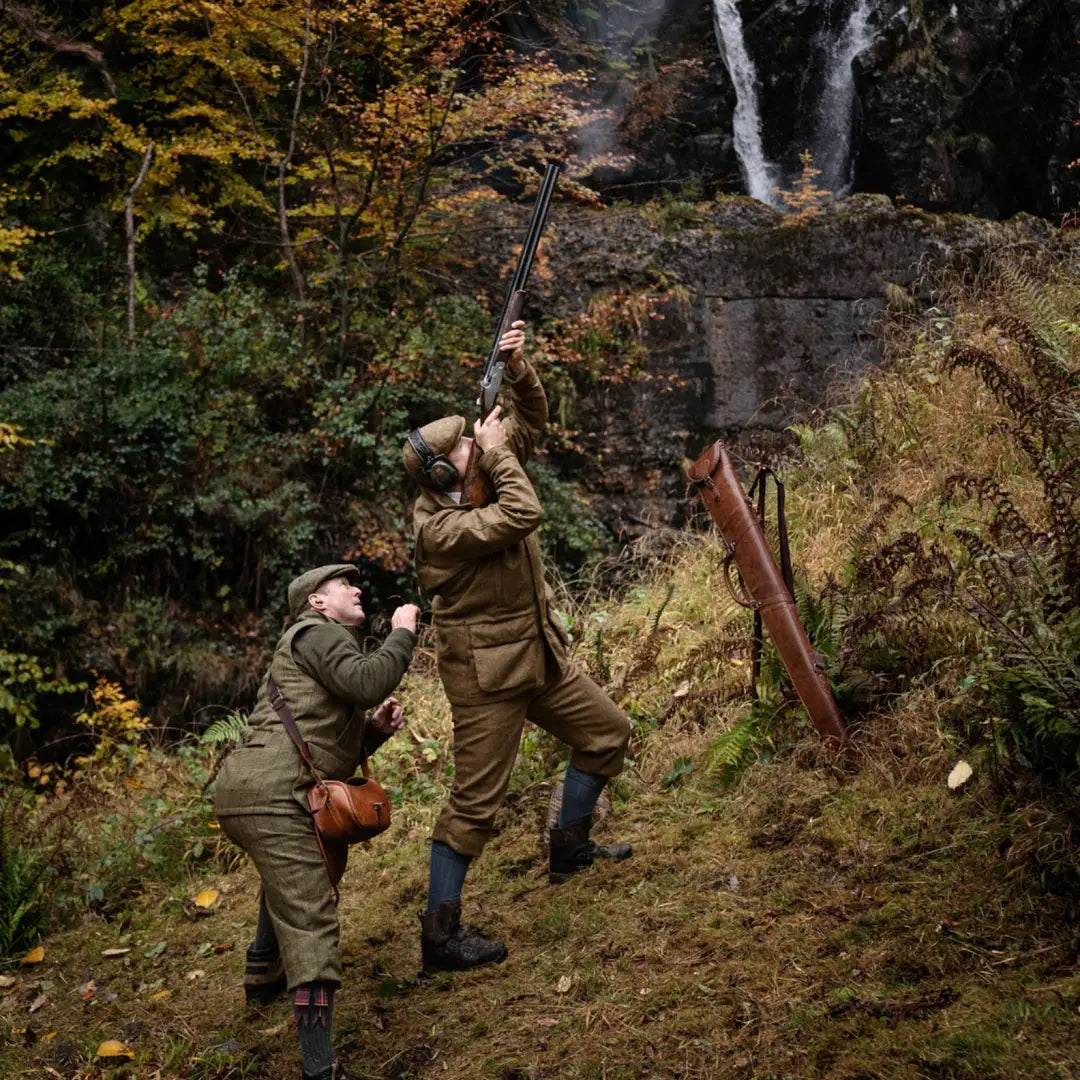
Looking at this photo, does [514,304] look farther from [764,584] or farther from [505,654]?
[764,584]

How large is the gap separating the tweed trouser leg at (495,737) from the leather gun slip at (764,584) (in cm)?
91

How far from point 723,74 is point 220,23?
7.98 metres

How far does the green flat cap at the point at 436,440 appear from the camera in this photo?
4.31m

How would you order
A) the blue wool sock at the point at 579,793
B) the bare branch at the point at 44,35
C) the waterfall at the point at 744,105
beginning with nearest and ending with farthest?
the blue wool sock at the point at 579,793, the bare branch at the point at 44,35, the waterfall at the point at 744,105

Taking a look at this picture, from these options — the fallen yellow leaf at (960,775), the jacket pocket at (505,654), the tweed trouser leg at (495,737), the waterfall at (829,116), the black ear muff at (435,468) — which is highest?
the waterfall at (829,116)

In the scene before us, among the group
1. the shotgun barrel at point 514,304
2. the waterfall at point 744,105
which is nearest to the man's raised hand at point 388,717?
the shotgun barrel at point 514,304

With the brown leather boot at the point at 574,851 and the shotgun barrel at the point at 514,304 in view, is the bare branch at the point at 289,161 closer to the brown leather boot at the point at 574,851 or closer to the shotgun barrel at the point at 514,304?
the shotgun barrel at the point at 514,304

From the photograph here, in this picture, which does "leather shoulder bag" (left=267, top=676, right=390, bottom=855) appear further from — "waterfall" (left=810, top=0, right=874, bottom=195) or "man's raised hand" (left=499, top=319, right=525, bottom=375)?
"waterfall" (left=810, top=0, right=874, bottom=195)

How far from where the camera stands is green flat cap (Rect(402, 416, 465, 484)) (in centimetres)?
431

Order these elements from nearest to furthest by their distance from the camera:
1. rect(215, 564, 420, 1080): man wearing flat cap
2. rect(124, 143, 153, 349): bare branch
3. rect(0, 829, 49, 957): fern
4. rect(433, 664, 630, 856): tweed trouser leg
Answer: rect(215, 564, 420, 1080): man wearing flat cap, rect(433, 664, 630, 856): tweed trouser leg, rect(0, 829, 49, 957): fern, rect(124, 143, 153, 349): bare branch

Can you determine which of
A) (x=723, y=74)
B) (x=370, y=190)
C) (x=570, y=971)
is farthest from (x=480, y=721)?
(x=723, y=74)

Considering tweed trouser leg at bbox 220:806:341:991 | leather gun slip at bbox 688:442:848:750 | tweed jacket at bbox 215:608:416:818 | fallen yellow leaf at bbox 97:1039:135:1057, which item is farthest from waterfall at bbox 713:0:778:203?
fallen yellow leaf at bbox 97:1039:135:1057

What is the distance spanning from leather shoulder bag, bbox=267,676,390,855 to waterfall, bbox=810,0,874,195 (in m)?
13.2

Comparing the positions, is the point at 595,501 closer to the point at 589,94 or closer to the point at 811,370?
the point at 811,370
